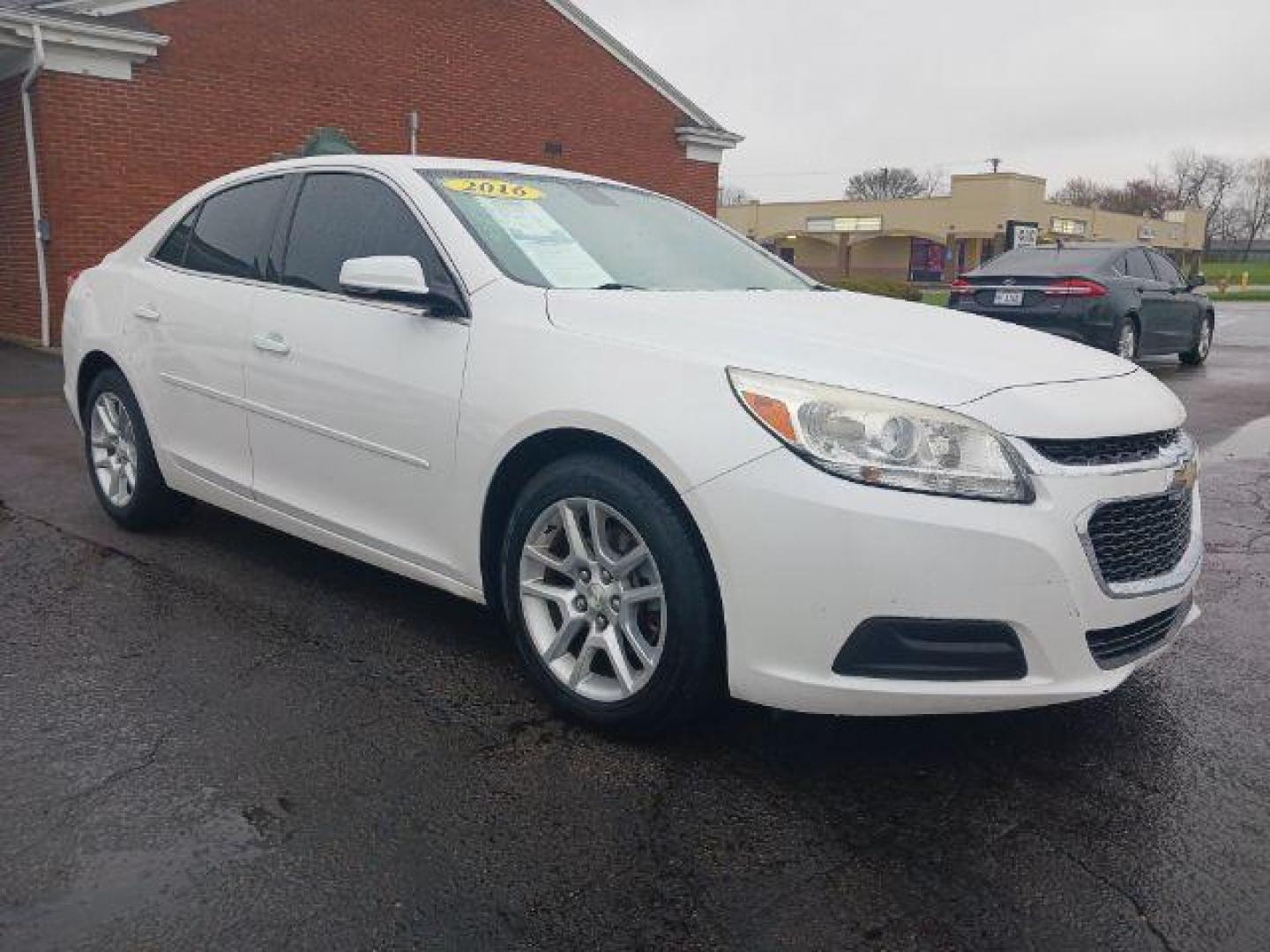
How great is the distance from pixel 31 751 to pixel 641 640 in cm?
162

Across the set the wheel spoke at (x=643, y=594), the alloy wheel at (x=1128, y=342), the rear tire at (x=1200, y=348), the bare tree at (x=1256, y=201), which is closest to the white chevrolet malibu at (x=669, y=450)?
the wheel spoke at (x=643, y=594)

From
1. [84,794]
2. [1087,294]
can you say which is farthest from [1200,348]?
[84,794]

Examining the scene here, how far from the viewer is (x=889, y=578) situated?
8.25ft

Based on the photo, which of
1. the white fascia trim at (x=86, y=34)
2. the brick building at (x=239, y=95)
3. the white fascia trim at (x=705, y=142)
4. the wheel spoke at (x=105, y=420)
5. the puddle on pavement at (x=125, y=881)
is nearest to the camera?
the puddle on pavement at (x=125, y=881)

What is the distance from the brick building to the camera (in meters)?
11.6

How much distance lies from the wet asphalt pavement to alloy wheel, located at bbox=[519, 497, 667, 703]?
0.19 meters

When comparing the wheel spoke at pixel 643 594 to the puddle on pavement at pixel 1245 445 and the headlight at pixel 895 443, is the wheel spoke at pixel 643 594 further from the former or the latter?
the puddle on pavement at pixel 1245 445

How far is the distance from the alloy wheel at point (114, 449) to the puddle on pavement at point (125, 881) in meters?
2.71

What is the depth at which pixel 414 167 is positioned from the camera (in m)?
3.77

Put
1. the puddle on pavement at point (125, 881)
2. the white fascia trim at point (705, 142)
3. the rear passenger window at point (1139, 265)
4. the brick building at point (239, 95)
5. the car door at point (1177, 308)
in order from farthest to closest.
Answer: the white fascia trim at point (705, 142), the car door at point (1177, 308), the rear passenger window at point (1139, 265), the brick building at point (239, 95), the puddle on pavement at point (125, 881)

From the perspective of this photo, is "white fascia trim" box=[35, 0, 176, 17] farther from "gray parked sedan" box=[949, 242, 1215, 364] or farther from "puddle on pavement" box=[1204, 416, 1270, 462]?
"puddle on pavement" box=[1204, 416, 1270, 462]

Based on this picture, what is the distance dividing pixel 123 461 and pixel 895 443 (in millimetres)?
3712

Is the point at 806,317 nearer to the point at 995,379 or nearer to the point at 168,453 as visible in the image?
the point at 995,379

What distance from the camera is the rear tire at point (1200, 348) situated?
13805 millimetres
